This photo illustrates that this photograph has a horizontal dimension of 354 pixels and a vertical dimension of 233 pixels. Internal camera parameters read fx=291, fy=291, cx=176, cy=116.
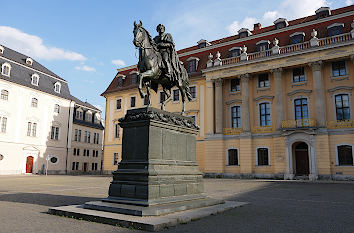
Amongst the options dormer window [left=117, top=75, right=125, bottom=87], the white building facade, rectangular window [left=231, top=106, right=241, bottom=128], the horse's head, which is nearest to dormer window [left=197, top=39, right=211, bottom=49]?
rectangular window [left=231, top=106, right=241, bottom=128]

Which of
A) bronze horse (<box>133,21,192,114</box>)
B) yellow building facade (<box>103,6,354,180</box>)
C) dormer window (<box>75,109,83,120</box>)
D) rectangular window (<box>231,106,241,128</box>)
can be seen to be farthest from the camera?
dormer window (<box>75,109,83,120</box>)

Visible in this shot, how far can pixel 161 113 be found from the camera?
27.1 ft

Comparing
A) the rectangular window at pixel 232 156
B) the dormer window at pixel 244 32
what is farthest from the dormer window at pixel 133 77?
the rectangular window at pixel 232 156

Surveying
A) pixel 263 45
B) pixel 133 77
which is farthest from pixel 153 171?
pixel 133 77

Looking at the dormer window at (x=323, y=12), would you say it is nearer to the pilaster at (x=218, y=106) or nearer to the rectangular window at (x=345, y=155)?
the pilaster at (x=218, y=106)

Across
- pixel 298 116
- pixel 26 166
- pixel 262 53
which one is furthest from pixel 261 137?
pixel 26 166

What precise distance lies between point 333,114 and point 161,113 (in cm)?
2548

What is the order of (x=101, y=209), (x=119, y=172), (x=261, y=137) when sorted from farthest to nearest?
(x=261, y=137), (x=119, y=172), (x=101, y=209)

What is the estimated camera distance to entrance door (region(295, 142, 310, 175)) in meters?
29.2

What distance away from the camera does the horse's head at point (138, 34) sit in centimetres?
847

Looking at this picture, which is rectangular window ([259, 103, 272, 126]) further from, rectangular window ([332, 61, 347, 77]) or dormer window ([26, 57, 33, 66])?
dormer window ([26, 57, 33, 66])

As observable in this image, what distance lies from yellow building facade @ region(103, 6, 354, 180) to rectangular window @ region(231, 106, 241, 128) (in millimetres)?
115

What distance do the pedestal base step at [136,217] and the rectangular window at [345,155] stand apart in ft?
78.7

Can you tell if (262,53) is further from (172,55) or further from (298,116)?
(172,55)
